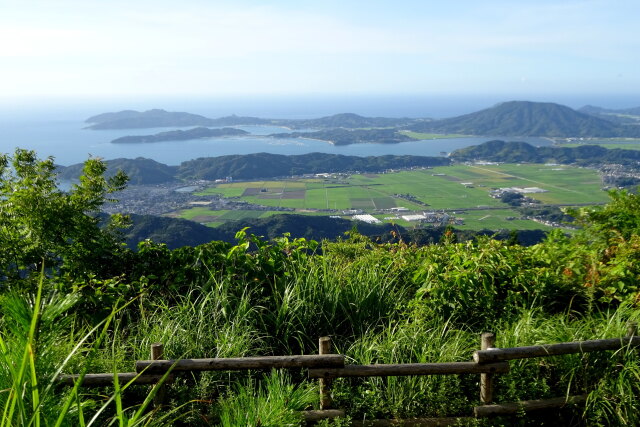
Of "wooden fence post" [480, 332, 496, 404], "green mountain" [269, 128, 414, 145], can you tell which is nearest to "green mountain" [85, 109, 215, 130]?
"green mountain" [269, 128, 414, 145]

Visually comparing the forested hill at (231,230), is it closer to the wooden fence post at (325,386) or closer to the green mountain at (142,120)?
the wooden fence post at (325,386)

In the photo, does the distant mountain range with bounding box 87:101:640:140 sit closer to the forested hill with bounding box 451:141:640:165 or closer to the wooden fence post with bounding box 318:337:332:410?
the forested hill with bounding box 451:141:640:165

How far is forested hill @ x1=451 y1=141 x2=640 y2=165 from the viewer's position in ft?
299

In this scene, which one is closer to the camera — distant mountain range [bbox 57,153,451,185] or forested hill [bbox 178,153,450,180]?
distant mountain range [bbox 57,153,451,185]

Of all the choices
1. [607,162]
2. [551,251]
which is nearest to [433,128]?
[607,162]

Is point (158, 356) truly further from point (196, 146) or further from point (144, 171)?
point (196, 146)

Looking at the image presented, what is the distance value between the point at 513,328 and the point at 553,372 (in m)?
0.44

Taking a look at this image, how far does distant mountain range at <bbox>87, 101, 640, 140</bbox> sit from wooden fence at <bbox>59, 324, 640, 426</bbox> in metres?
127

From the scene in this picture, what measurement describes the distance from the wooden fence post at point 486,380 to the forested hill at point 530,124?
149677mm

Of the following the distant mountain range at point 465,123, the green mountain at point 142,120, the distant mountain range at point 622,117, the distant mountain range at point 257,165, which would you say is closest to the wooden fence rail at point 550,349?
the distant mountain range at point 257,165

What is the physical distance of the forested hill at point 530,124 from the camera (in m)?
137

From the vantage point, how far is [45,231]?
4.46 m

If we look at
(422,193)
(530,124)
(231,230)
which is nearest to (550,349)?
(231,230)

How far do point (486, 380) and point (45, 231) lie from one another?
4114 mm
